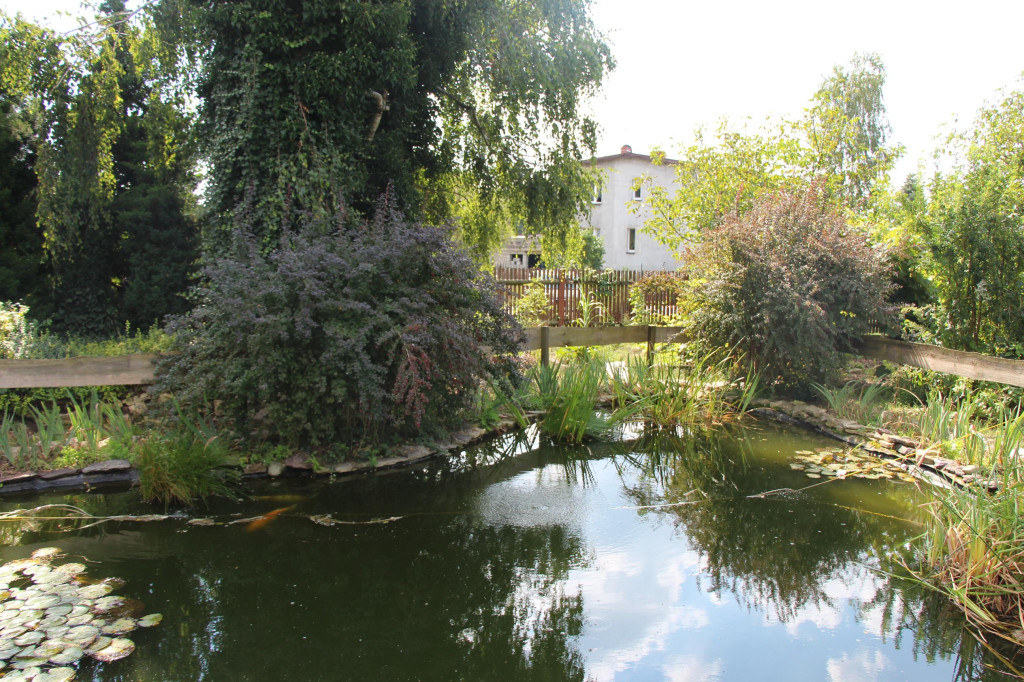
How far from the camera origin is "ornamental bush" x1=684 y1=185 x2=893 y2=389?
7.80 metres

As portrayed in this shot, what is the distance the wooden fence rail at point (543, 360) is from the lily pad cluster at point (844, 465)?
1.33 m

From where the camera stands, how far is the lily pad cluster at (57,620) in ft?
9.26

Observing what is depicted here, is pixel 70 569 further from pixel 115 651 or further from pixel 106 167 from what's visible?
pixel 106 167

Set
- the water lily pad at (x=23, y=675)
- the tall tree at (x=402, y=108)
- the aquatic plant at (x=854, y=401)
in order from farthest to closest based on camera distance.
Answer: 1. the tall tree at (x=402, y=108)
2. the aquatic plant at (x=854, y=401)
3. the water lily pad at (x=23, y=675)

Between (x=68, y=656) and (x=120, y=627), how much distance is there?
275mm

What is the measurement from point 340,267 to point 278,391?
1178mm

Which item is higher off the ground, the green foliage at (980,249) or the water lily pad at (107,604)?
the green foliage at (980,249)

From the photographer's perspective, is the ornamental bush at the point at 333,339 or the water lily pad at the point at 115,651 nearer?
the water lily pad at the point at 115,651

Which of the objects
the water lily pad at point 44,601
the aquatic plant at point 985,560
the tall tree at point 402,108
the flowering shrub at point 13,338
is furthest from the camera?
the tall tree at point 402,108

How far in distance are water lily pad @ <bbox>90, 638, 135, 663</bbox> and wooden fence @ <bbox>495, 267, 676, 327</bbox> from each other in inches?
487

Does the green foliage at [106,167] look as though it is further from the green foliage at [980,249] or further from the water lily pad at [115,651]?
the green foliage at [980,249]

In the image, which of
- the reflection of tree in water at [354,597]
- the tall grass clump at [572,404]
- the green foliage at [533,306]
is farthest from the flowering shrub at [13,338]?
the green foliage at [533,306]

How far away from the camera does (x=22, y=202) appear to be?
32.7 ft

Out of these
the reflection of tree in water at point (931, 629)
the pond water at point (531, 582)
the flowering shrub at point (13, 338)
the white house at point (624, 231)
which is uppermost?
the white house at point (624, 231)
